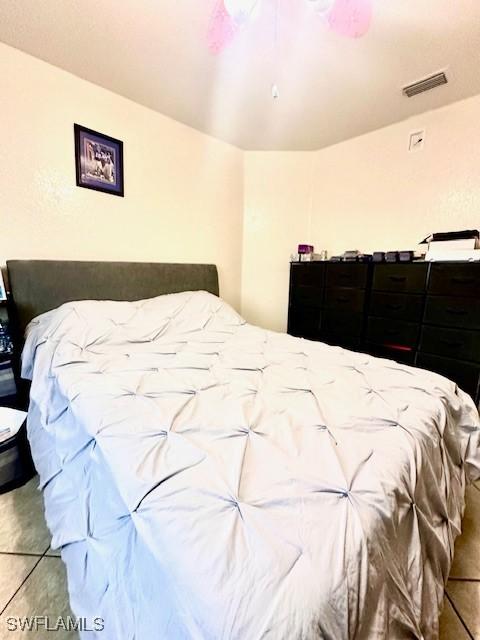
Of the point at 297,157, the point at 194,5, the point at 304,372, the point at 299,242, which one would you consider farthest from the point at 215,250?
the point at 304,372

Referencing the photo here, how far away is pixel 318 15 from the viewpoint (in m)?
1.46

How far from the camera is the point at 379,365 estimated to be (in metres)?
1.40

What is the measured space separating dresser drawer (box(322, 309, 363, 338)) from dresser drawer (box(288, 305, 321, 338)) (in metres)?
0.09

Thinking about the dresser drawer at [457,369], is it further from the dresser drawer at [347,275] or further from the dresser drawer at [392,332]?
the dresser drawer at [347,275]

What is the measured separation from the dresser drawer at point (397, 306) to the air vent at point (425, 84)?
4.78 ft

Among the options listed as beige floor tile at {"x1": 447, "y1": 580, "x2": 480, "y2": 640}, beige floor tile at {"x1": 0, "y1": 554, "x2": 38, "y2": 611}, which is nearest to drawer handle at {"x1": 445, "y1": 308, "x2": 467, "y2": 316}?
beige floor tile at {"x1": 447, "y1": 580, "x2": 480, "y2": 640}

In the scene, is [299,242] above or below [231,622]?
above

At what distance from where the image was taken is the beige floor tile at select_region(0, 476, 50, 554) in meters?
1.15

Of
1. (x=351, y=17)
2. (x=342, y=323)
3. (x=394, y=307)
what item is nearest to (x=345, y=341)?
Result: (x=342, y=323)

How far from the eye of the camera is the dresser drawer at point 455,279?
6.31ft

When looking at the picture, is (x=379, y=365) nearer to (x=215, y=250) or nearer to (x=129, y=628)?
(x=129, y=628)

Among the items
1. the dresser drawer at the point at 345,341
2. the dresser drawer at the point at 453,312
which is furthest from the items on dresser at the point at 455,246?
the dresser drawer at the point at 345,341

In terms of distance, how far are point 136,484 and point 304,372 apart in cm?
85

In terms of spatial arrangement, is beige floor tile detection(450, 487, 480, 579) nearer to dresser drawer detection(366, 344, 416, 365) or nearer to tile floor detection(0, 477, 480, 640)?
tile floor detection(0, 477, 480, 640)
